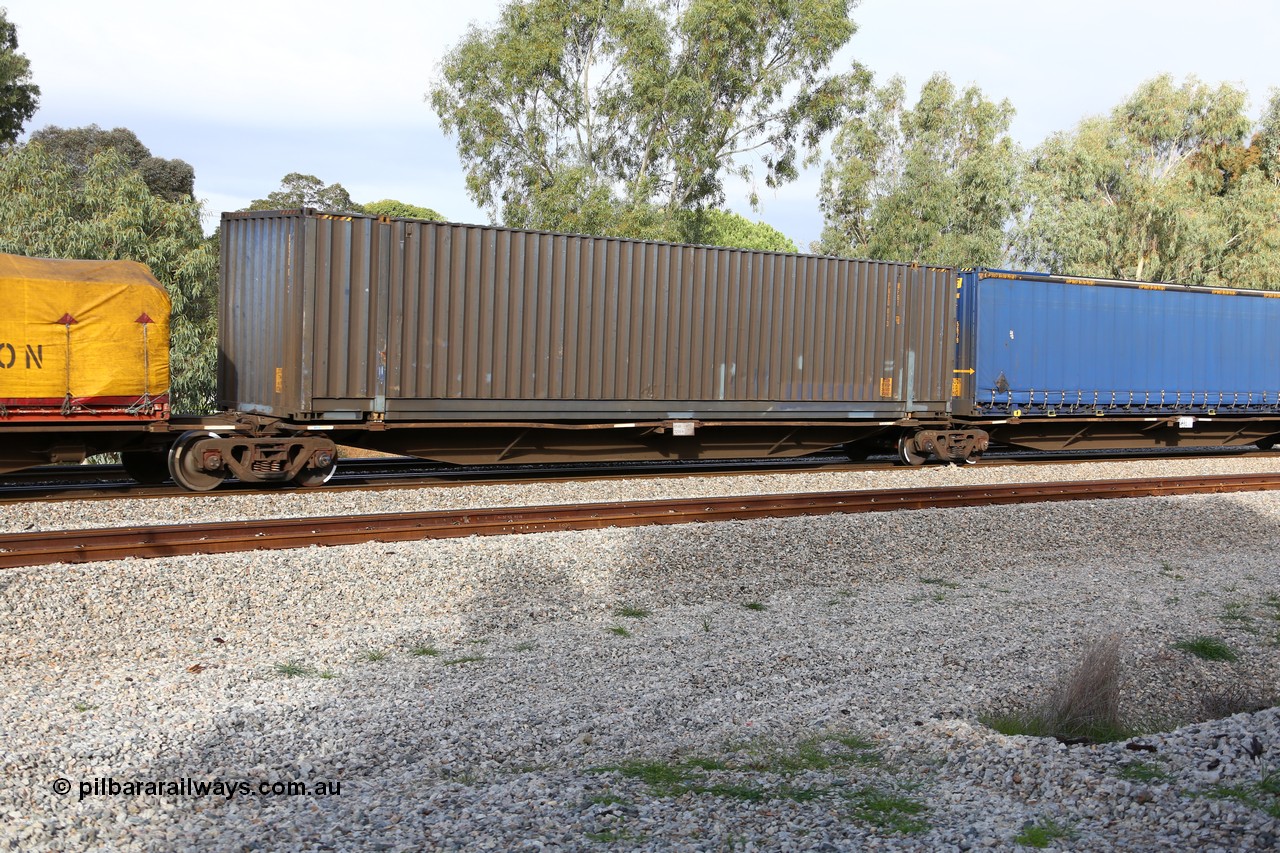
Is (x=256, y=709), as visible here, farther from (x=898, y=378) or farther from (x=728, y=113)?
(x=728, y=113)

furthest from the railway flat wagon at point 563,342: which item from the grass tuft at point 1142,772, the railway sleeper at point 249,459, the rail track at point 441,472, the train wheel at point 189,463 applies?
the grass tuft at point 1142,772

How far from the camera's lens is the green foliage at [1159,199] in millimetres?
41406

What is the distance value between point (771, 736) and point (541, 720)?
1.23 m

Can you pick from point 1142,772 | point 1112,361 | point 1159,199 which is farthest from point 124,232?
point 1159,199

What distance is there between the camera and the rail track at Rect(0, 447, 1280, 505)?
12.3 m

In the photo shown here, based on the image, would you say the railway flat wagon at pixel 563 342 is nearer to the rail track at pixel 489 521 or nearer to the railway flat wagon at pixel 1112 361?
the railway flat wagon at pixel 1112 361

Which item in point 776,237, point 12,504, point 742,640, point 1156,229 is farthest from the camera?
point 776,237

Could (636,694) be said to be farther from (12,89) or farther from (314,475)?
(12,89)

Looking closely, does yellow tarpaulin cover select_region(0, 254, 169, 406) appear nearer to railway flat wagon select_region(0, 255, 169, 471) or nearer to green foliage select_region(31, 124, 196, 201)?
railway flat wagon select_region(0, 255, 169, 471)

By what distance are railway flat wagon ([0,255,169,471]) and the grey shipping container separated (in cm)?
147

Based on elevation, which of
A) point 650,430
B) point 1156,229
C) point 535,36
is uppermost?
point 535,36

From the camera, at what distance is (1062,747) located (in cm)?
505

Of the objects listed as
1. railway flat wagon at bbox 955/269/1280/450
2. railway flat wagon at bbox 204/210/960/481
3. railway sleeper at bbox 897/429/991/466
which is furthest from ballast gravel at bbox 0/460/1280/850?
railway flat wagon at bbox 955/269/1280/450

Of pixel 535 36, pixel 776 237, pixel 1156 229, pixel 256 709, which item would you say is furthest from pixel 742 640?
pixel 776 237
